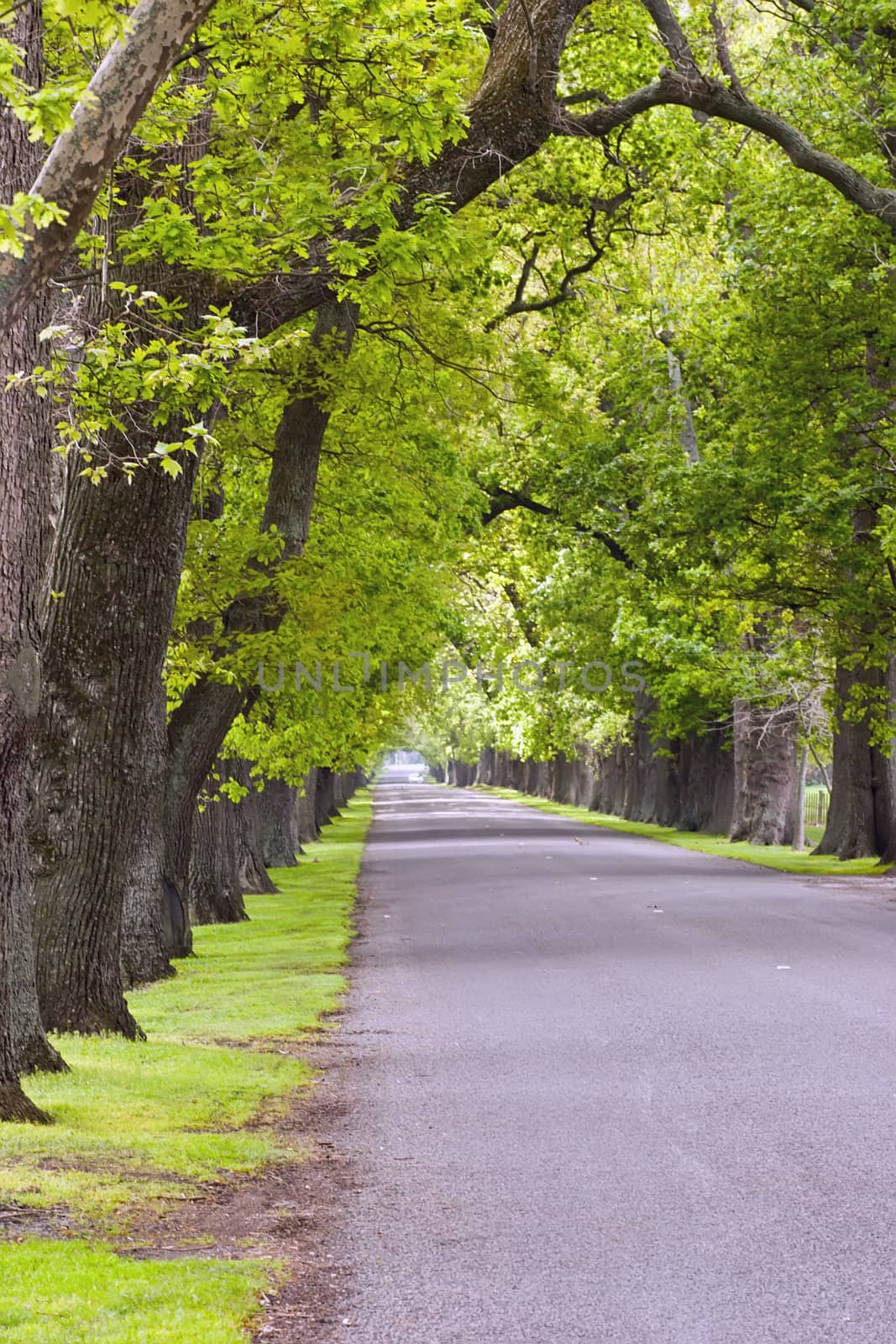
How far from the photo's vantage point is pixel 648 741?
188 ft

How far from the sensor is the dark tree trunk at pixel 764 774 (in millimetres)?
40625

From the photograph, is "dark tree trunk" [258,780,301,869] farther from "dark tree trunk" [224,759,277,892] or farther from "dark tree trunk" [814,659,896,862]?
"dark tree trunk" [814,659,896,862]

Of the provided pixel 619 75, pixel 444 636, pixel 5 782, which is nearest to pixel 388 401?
pixel 619 75

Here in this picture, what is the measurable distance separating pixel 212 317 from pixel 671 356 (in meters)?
28.7

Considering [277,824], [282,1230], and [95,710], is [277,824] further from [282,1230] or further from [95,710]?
[282,1230]

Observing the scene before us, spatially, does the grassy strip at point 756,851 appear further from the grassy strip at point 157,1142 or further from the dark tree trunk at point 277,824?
the grassy strip at point 157,1142

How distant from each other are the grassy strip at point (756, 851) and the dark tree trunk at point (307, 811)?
946 centimetres

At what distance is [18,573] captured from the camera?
823 centimetres

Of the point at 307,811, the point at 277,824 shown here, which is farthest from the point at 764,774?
the point at 277,824

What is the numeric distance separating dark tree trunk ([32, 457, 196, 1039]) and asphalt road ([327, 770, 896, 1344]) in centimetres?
208

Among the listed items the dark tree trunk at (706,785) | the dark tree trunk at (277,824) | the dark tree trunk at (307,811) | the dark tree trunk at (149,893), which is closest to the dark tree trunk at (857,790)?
the dark tree trunk at (277,824)

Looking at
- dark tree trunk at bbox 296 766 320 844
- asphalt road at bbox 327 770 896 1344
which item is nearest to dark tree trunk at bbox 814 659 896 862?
asphalt road at bbox 327 770 896 1344

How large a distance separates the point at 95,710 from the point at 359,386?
694cm

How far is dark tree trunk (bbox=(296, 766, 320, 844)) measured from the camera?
44656mm
